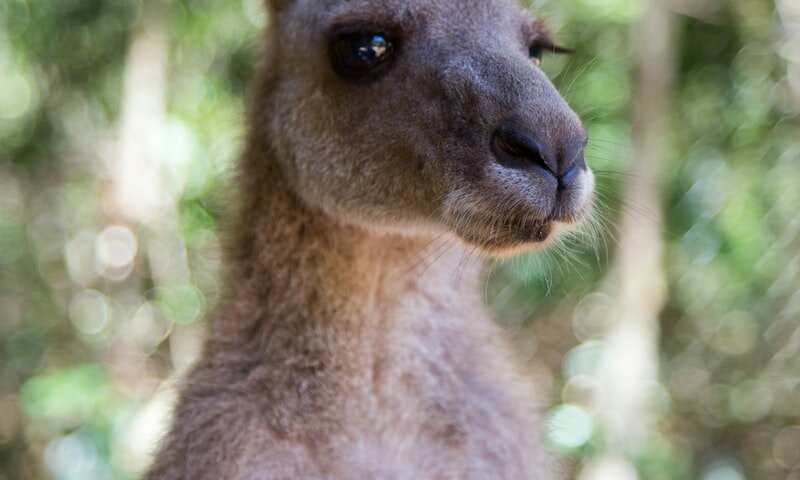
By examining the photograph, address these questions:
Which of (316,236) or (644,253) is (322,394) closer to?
(316,236)

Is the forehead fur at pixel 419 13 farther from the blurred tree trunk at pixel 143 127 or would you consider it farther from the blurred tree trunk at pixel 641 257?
the blurred tree trunk at pixel 143 127

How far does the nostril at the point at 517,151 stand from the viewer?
5.89ft

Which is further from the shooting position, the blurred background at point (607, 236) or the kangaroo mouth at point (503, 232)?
the blurred background at point (607, 236)

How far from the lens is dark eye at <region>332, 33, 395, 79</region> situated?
84.0 inches

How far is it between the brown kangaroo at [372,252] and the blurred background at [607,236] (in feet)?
5.68

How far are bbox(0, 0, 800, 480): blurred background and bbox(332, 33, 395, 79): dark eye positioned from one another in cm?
194

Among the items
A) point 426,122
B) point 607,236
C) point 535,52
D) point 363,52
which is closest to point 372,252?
point 426,122

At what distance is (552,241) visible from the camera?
1992 mm

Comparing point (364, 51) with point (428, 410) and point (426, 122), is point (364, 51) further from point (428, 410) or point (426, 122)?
point (428, 410)

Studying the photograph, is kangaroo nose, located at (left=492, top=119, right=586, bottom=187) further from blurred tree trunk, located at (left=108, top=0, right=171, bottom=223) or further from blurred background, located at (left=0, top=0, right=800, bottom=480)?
blurred tree trunk, located at (left=108, top=0, right=171, bottom=223)

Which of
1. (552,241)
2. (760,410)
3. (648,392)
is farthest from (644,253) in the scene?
(552,241)

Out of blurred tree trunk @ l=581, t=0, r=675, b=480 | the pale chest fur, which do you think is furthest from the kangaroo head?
→ blurred tree trunk @ l=581, t=0, r=675, b=480

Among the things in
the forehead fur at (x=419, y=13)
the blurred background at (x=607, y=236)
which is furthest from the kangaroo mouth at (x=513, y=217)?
the blurred background at (x=607, y=236)

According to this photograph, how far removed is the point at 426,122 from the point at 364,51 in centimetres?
28
